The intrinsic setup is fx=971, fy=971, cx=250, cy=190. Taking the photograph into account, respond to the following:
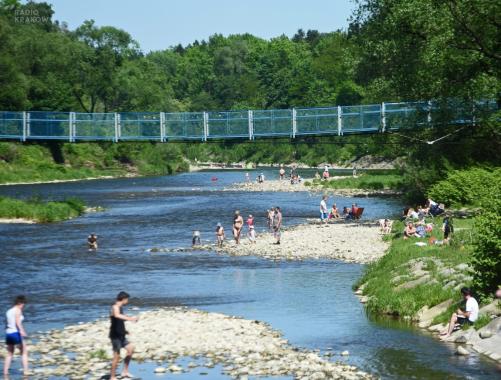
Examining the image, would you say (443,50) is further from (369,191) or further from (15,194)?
(15,194)

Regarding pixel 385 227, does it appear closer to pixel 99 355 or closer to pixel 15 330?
pixel 99 355

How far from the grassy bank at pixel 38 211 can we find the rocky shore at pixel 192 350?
38.9m

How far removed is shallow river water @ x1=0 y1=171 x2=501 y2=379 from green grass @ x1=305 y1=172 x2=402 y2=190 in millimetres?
21845

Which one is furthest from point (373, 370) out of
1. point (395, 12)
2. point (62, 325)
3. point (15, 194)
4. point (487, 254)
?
point (15, 194)

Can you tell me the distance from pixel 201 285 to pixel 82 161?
3994 inches

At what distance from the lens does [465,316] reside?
1156 inches

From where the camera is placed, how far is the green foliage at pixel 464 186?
59.3 m

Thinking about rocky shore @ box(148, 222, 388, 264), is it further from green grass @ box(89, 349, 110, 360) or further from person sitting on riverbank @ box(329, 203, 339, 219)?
green grass @ box(89, 349, 110, 360)

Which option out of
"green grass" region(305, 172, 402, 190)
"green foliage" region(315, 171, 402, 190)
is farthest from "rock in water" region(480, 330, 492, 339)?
"green foliage" region(315, 171, 402, 190)

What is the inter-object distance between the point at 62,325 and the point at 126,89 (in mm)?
116212

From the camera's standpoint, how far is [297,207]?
81750mm

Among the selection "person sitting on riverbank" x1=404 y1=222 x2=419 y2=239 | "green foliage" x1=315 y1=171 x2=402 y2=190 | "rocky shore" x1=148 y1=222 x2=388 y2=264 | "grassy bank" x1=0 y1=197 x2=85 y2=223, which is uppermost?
"green foliage" x1=315 y1=171 x2=402 y2=190

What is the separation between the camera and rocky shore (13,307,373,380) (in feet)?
84.1

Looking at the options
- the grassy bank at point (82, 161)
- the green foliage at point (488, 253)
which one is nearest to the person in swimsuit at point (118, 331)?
the green foliage at point (488, 253)
